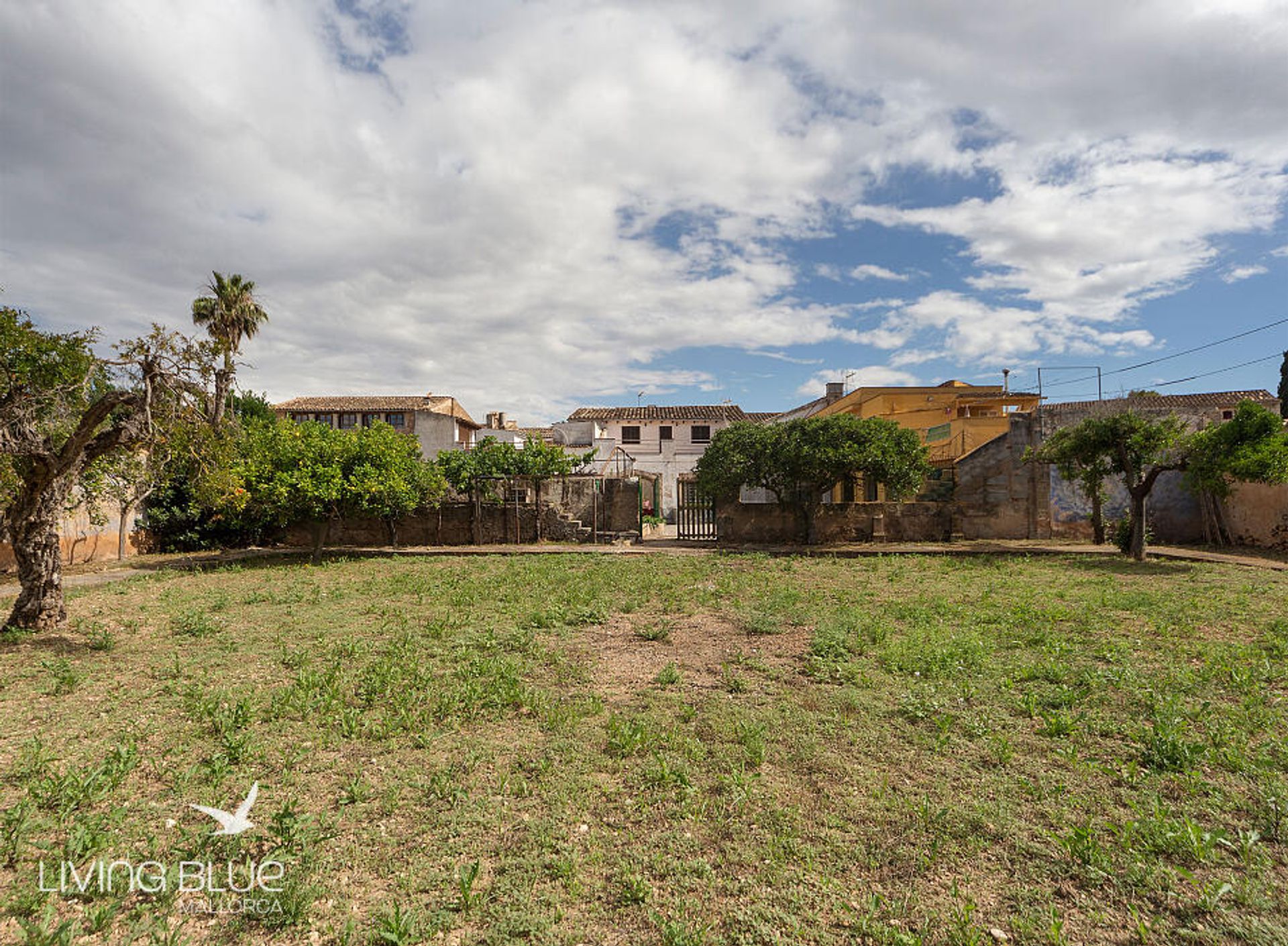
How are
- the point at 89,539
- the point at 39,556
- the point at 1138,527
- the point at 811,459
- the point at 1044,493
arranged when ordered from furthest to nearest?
the point at 1044,493 < the point at 811,459 < the point at 89,539 < the point at 1138,527 < the point at 39,556

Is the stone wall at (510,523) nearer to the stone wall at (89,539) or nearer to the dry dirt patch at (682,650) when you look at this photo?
the stone wall at (89,539)

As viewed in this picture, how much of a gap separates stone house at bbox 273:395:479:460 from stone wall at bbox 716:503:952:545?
27.4m

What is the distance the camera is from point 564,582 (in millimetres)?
11164

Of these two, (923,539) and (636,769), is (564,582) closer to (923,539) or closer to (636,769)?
(636,769)

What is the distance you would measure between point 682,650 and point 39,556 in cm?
759

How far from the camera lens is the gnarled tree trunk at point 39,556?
23.6 ft

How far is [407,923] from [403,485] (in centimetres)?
1410

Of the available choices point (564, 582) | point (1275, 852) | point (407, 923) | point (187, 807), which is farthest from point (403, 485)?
point (1275, 852)

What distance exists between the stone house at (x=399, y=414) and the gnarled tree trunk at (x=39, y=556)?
32.7m

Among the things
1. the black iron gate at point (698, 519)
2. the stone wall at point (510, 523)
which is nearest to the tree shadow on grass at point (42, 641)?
the stone wall at point (510, 523)

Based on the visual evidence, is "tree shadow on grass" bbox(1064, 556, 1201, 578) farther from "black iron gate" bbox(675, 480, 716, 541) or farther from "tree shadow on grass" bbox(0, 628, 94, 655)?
"tree shadow on grass" bbox(0, 628, 94, 655)

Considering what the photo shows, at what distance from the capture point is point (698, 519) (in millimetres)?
19719

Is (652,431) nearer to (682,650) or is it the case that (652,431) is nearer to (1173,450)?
(1173,450)

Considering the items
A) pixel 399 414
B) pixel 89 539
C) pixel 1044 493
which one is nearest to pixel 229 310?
pixel 89 539
